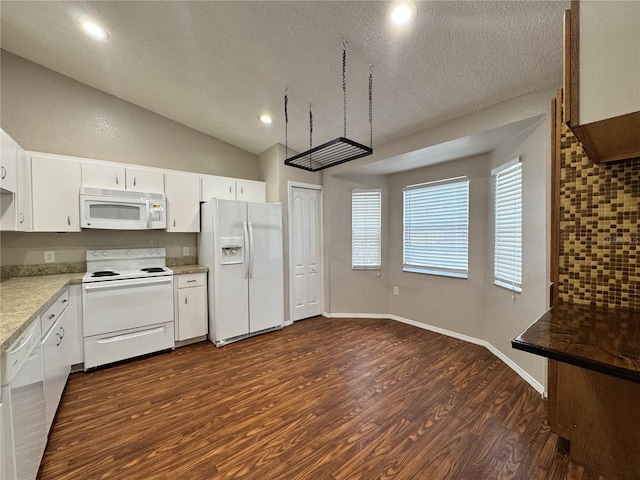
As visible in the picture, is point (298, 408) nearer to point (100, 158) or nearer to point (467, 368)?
point (467, 368)

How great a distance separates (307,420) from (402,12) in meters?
2.74

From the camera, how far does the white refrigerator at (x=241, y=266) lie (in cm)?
324

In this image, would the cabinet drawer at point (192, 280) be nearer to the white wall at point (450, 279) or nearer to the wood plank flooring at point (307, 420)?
the wood plank flooring at point (307, 420)

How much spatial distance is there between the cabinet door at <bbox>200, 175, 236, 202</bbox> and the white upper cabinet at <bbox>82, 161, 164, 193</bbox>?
1.57 feet

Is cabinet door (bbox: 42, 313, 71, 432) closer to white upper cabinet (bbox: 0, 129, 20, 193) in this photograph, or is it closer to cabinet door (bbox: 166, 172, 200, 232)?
white upper cabinet (bbox: 0, 129, 20, 193)

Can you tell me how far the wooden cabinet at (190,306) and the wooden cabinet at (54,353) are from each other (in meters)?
0.97

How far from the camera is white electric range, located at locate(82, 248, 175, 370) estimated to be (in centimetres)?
259

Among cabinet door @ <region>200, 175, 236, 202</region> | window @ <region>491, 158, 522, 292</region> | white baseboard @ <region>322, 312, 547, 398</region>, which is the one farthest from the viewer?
cabinet door @ <region>200, 175, 236, 202</region>

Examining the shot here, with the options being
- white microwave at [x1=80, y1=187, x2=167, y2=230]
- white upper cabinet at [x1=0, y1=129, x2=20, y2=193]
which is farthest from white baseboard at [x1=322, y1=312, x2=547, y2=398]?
white upper cabinet at [x1=0, y1=129, x2=20, y2=193]

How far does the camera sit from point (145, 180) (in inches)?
123

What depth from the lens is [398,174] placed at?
404 centimetres

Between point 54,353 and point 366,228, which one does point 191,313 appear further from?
point 366,228

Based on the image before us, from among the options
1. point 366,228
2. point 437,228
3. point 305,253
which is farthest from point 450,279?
point 305,253

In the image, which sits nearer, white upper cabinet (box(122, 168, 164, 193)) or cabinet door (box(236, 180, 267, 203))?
white upper cabinet (box(122, 168, 164, 193))
